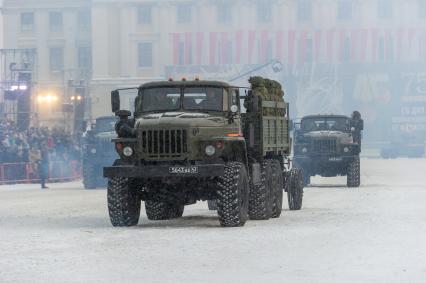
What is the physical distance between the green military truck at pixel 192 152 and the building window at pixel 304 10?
10659cm

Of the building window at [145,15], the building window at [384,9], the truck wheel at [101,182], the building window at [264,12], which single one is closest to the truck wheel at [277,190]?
the truck wheel at [101,182]

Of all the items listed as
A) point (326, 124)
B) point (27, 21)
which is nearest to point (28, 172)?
point (326, 124)

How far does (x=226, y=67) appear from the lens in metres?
120

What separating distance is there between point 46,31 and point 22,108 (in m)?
80.7

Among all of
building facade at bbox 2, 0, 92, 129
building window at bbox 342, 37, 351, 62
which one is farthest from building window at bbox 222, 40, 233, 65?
building facade at bbox 2, 0, 92, 129

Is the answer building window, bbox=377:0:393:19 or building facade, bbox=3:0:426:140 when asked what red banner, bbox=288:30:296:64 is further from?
building window, bbox=377:0:393:19

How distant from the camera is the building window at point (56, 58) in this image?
13038 cm

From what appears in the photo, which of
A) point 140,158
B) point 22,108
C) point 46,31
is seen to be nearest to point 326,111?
point 46,31

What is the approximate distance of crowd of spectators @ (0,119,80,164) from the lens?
138 feet

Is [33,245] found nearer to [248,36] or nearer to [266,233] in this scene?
[266,233]

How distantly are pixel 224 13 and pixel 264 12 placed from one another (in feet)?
13.4

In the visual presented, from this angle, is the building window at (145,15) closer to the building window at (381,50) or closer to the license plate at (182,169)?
the building window at (381,50)

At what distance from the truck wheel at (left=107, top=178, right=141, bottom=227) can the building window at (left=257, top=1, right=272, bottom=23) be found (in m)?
108

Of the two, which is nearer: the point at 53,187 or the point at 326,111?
the point at 53,187
